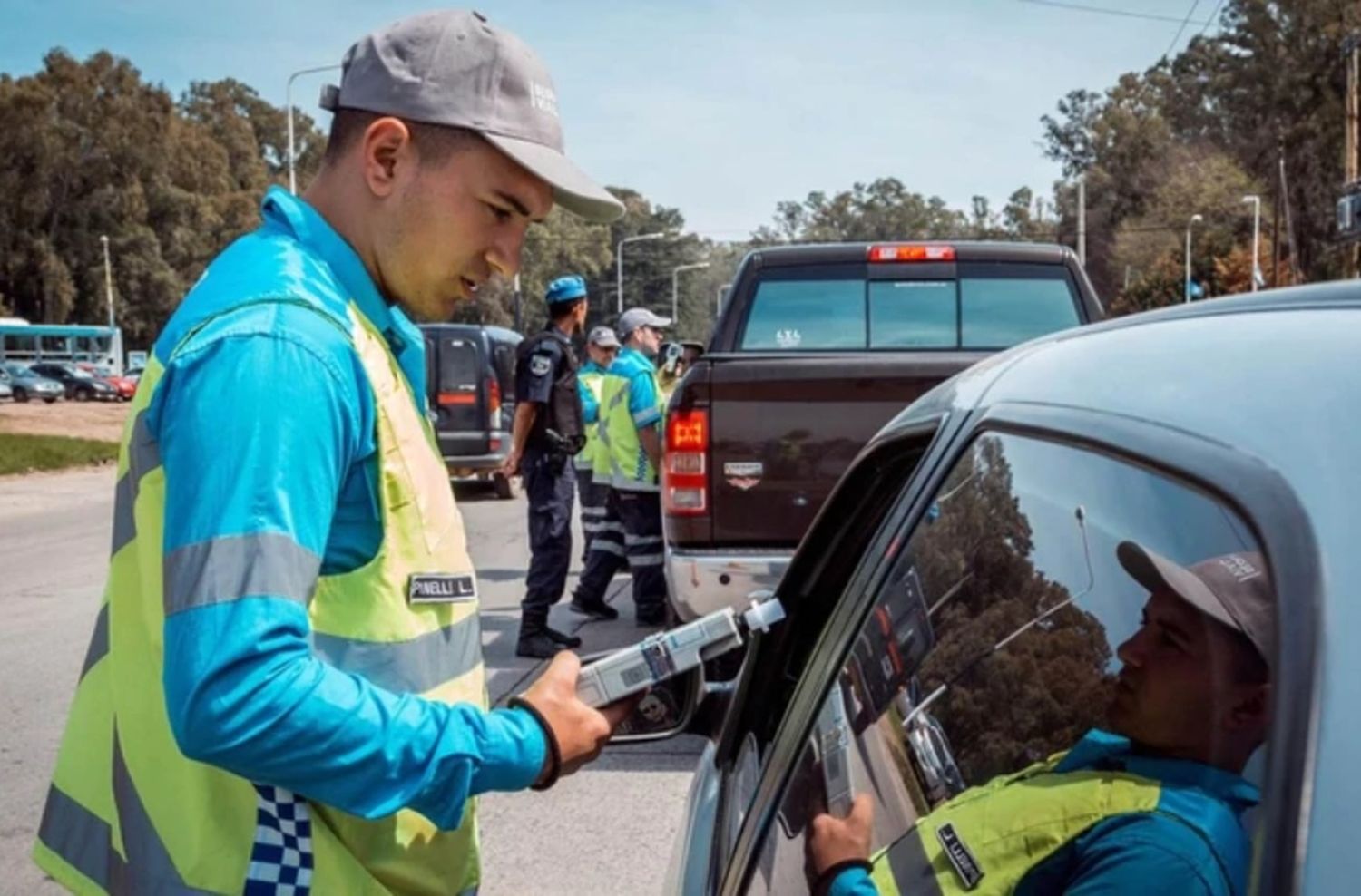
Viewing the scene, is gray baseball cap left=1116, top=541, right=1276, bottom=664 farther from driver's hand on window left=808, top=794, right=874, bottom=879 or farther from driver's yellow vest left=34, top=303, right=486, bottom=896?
driver's yellow vest left=34, top=303, right=486, bottom=896

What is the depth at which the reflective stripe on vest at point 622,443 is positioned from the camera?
8445 millimetres

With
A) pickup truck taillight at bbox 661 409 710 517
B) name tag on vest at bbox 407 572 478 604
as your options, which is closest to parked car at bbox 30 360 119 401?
pickup truck taillight at bbox 661 409 710 517

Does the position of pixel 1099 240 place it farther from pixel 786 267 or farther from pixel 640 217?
pixel 786 267

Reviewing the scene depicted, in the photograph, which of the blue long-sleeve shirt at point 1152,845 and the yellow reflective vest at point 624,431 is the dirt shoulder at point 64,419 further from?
the blue long-sleeve shirt at point 1152,845

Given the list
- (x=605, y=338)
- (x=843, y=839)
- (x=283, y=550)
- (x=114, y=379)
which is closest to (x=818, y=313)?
(x=605, y=338)

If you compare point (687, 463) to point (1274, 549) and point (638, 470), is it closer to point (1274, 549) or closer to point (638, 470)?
point (638, 470)

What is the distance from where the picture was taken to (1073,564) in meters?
1.25

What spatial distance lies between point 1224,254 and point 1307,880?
74690 millimetres

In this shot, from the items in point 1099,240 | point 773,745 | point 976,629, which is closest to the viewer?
point 976,629

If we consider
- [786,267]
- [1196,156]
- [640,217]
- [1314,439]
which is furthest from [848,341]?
[640,217]

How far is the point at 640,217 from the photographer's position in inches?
5089

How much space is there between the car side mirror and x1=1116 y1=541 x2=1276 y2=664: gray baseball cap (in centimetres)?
94

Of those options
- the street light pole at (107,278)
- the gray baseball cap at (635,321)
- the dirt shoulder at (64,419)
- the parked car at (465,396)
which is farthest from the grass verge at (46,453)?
the street light pole at (107,278)

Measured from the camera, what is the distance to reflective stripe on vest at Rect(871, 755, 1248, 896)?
104 cm
